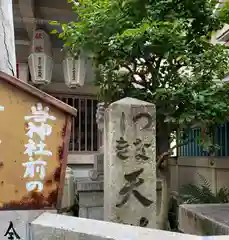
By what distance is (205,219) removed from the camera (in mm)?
3135

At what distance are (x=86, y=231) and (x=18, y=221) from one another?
0.67m

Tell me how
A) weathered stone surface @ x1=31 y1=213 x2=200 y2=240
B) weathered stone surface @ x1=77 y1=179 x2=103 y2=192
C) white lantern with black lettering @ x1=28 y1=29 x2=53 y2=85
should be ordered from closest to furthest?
weathered stone surface @ x1=31 y1=213 x2=200 y2=240 < weathered stone surface @ x1=77 y1=179 x2=103 y2=192 < white lantern with black lettering @ x1=28 y1=29 x2=53 y2=85

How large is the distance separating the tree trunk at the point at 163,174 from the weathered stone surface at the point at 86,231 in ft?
12.7

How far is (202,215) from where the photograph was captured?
10.6 feet

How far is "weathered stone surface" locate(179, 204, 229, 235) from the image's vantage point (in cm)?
291

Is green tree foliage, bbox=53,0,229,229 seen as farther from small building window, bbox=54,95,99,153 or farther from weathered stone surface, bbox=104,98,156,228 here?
small building window, bbox=54,95,99,153

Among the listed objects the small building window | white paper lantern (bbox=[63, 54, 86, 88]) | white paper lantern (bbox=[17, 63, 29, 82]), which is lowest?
the small building window

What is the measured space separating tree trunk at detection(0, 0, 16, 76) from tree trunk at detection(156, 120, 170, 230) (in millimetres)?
3569

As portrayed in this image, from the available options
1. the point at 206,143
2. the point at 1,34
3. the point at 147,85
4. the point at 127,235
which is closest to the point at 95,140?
the point at 147,85

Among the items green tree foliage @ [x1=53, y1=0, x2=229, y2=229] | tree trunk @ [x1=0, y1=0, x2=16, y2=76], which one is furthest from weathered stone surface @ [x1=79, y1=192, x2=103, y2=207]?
tree trunk @ [x1=0, y1=0, x2=16, y2=76]

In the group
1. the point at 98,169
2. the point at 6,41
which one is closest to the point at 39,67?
the point at 98,169

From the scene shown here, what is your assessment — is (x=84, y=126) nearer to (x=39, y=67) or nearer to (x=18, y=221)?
(x=39, y=67)

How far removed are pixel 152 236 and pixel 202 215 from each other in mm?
1103

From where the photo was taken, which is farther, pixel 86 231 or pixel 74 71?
pixel 74 71
